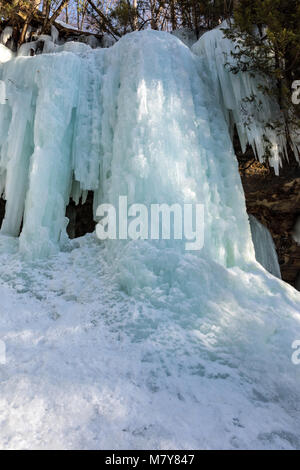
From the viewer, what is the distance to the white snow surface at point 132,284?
220 centimetres

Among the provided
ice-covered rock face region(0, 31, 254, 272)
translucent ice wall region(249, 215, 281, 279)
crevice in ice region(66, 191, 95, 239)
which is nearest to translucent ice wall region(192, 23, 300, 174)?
ice-covered rock face region(0, 31, 254, 272)

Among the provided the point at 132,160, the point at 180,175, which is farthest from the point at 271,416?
the point at 132,160

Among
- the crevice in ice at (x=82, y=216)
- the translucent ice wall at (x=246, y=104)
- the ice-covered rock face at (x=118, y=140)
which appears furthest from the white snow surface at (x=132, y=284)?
the crevice in ice at (x=82, y=216)

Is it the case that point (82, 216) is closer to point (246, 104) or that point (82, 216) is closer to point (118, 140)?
point (118, 140)

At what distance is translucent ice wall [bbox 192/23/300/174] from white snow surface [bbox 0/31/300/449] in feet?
0.80

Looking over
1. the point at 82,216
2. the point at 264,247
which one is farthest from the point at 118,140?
the point at 264,247

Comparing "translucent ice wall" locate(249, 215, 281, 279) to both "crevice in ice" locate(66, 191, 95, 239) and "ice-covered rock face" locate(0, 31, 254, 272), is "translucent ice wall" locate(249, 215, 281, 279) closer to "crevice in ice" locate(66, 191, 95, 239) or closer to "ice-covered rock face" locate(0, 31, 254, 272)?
→ "ice-covered rock face" locate(0, 31, 254, 272)

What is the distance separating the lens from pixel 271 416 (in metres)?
2.32

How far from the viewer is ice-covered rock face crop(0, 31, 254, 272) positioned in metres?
4.33

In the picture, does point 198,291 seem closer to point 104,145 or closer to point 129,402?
point 129,402

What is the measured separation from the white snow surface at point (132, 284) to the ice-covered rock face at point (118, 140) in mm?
22

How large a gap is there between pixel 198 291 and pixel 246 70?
12.6 feet

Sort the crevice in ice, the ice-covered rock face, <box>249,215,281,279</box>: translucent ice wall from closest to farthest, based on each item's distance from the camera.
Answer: the ice-covered rock face < <box>249,215,281,279</box>: translucent ice wall < the crevice in ice

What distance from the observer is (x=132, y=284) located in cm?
365
